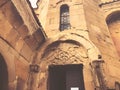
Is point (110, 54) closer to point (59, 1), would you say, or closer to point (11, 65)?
point (59, 1)

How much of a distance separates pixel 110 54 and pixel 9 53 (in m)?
3.66

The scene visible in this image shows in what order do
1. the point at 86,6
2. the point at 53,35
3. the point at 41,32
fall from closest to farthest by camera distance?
the point at 41,32, the point at 53,35, the point at 86,6

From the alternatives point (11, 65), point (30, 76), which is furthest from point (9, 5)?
point (30, 76)

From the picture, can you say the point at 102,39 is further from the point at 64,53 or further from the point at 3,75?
the point at 3,75

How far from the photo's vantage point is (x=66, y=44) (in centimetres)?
604

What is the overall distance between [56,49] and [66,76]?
3.68 feet

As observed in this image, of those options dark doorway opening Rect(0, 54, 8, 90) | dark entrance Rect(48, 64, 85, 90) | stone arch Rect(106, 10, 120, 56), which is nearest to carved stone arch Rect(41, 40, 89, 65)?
dark entrance Rect(48, 64, 85, 90)

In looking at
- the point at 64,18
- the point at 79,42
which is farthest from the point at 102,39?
the point at 64,18

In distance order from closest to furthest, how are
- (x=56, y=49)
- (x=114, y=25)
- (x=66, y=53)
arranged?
1. (x=66, y=53)
2. (x=56, y=49)
3. (x=114, y=25)

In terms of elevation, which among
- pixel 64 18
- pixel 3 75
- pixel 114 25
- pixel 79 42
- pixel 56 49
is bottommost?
pixel 3 75

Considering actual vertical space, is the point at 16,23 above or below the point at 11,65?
above

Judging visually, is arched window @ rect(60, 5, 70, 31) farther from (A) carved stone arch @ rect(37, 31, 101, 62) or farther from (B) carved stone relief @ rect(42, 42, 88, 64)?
(B) carved stone relief @ rect(42, 42, 88, 64)

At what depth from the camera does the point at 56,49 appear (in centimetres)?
603

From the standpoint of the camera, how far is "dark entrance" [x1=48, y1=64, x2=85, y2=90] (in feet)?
18.9
